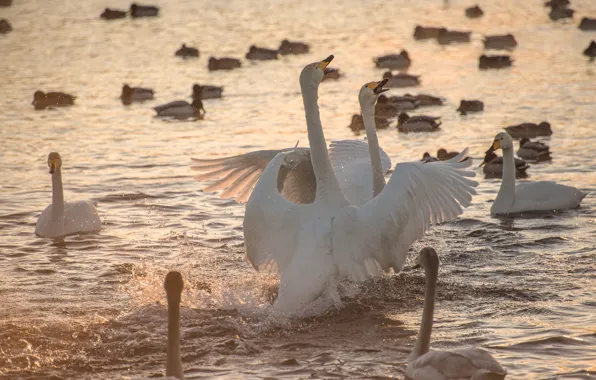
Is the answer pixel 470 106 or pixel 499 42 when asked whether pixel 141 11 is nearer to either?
pixel 499 42

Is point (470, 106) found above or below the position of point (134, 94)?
below

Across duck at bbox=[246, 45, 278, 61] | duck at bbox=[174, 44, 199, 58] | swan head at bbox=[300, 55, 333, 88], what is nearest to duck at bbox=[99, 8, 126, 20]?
duck at bbox=[174, 44, 199, 58]

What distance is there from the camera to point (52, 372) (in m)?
8.47

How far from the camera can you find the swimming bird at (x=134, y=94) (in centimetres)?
2392

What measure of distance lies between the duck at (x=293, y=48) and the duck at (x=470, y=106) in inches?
408

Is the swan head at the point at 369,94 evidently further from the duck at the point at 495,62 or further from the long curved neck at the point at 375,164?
the duck at the point at 495,62

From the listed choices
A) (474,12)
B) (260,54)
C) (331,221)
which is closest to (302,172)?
Answer: (331,221)

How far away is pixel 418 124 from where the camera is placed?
1975 cm

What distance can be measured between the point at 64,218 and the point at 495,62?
616 inches

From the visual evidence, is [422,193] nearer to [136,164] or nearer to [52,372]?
[52,372]

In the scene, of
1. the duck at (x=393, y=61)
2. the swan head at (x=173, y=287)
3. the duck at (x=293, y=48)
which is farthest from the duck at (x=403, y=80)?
the swan head at (x=173, y=287)

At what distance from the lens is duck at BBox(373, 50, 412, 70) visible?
27.5 m

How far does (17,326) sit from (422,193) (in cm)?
365

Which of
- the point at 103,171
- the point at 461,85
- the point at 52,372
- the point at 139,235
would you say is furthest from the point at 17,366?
the point at 461,85
